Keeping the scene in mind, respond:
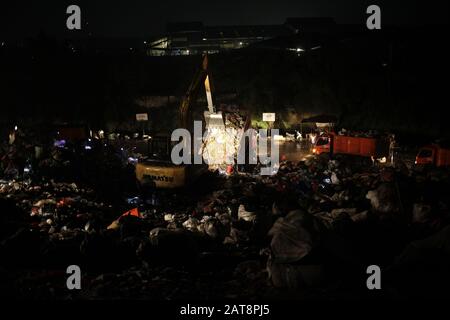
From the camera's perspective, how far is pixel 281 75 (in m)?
31.5

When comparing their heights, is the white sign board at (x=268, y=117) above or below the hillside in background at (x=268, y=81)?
below

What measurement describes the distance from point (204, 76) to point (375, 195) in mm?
6622

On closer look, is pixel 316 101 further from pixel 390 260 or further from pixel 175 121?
pixel 390 260

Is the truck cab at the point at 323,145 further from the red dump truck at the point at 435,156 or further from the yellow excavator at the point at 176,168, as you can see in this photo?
the yellow excavator at the point at 176,168

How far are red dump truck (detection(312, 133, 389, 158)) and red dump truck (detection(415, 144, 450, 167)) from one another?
5.93 ft

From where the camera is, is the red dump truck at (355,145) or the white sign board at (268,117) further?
the white sign board at (268,117)

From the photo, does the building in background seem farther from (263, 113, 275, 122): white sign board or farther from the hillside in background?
(263, 113, 275, 122): white sign board

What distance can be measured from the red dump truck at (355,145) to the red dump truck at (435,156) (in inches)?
71.2

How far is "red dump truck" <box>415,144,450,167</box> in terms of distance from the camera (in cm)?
1437

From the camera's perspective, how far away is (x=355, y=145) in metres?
17.0

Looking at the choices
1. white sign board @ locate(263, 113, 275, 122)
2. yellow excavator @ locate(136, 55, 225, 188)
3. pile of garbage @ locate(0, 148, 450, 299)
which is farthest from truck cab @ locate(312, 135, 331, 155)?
white sign board @ locate(263, 113, 275, 122)

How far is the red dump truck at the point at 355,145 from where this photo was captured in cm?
1653

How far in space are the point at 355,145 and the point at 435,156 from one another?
3.18 m

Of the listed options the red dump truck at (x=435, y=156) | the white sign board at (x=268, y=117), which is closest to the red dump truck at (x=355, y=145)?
the red dump truck at (x=435, y=156)
